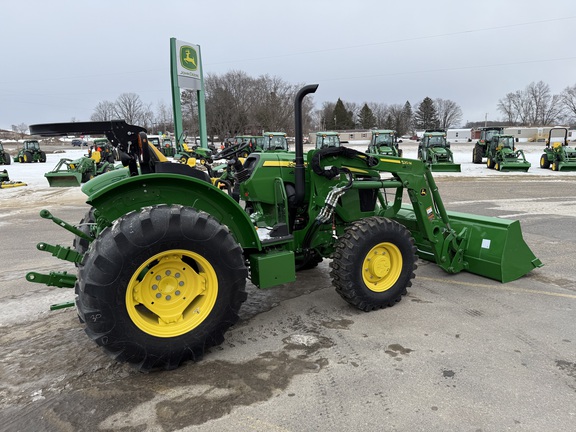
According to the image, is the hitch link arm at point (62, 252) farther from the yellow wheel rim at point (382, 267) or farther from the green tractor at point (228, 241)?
the yellow wheel rim at point (382, 267)

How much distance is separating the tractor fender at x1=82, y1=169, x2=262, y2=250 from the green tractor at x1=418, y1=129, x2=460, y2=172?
16.1 metres

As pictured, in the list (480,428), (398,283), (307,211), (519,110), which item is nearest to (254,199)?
(307,211)

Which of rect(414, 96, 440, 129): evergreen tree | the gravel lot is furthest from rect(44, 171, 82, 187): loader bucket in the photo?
rect(414, 96, 440, 129): evergreen tree

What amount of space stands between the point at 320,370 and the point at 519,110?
348 feet

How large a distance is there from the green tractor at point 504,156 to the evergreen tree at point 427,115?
76.7 m

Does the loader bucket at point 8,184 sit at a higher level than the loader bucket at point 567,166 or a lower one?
lower

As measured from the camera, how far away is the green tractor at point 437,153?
19.5m

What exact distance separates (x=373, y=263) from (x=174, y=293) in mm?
1911

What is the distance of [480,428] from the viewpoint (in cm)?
241

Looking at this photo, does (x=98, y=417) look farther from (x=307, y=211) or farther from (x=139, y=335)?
(x=307, y=211)

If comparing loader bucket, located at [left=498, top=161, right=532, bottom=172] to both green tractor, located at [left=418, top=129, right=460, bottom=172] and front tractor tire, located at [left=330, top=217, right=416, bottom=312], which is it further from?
front tractor tire, located at [left=330, top=217, right=416, bottom=312]

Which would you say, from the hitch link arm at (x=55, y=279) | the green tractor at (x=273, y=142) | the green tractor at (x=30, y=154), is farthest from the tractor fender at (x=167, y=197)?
the green tractor at (x=30, y=154)

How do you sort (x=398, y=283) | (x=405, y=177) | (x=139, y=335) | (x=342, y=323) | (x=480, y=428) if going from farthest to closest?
(x=405, y=177), (x=398, y=283), (x=342, y=323), (x=139, y=335), (x=480, y=428)

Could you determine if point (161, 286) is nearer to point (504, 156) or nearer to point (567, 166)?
point (504, 156)
